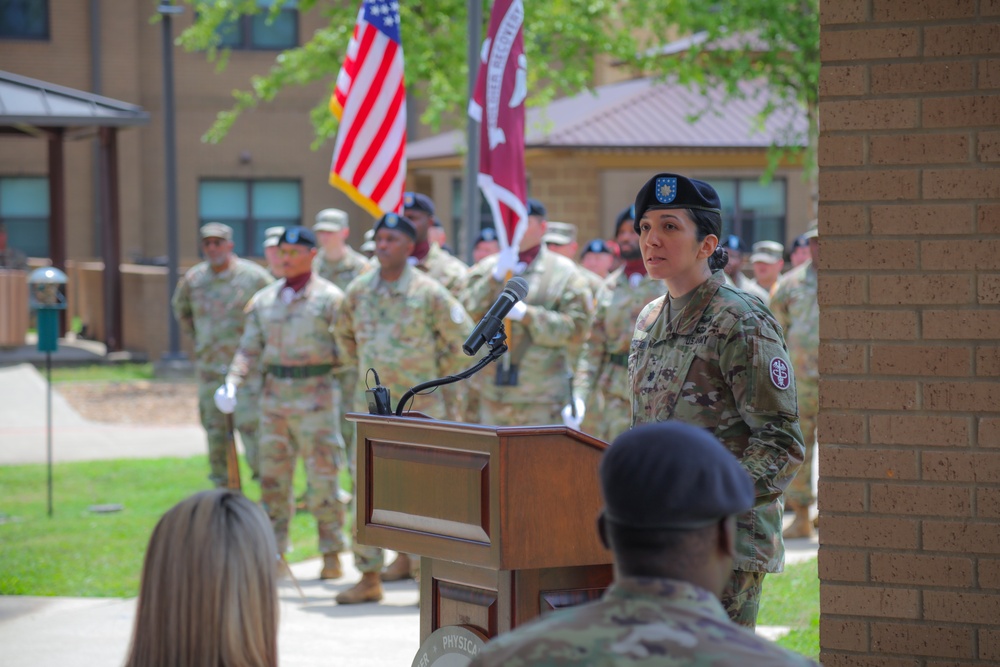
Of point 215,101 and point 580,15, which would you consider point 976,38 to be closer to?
point 580,15

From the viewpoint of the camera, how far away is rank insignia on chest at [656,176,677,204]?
156 inches

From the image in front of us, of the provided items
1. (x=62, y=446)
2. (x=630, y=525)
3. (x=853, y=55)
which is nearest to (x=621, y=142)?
(x=62, y=446)

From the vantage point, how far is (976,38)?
4.41 m

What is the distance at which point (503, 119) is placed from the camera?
8.43 metres

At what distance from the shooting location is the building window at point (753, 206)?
23.6 meters

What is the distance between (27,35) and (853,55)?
25.7 m

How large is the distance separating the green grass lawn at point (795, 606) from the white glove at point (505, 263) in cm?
245

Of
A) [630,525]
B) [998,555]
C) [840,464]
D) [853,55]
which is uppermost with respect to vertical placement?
[853,55]

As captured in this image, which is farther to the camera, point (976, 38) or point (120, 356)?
point (120, 356)

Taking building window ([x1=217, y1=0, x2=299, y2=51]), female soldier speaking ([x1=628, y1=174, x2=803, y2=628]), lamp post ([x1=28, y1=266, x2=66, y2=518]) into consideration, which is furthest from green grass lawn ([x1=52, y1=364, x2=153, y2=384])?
female soldier speaking ([x1=628, y1=174, x2=803, y2=628])

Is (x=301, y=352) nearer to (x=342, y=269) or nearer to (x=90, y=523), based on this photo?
(x=90, y=523)

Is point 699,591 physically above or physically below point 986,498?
above

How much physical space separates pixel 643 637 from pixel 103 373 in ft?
63.9

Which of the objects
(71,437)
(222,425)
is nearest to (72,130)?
(71,437)
